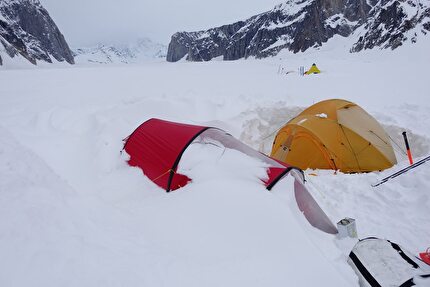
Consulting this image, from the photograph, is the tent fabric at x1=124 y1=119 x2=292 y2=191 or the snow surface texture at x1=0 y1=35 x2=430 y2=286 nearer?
the snow surface texture at x1=0 y1=35 x2=430 y2=286

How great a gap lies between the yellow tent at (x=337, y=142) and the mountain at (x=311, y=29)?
124 feet

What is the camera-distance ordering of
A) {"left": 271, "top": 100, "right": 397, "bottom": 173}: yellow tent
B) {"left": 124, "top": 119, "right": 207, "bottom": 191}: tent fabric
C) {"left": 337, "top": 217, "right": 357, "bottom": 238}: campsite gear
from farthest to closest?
{"left": 271, "top": 100, "right": 397, "bottom": 173}: yellow tent
{"left": 124, "top": 119, "right": 207, "bottom": 191}: tent fabric
{"left": 337, "top": 217, "right": 357, "bottom": 238}: campsite gear

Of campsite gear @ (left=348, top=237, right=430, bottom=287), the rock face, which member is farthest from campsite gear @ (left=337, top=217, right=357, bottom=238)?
the rock face

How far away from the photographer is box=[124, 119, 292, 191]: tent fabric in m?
4.64

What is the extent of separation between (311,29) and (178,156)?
279 ft

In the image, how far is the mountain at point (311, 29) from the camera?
4194cm

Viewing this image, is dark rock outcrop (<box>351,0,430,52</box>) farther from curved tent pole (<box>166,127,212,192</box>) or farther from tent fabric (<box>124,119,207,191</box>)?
curved tent pole (<box>166,127,212,192</box>)

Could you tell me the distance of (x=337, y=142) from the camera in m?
7.14

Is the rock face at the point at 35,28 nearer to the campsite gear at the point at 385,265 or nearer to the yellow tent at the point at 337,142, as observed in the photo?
the yellow tent at the point at 337,142

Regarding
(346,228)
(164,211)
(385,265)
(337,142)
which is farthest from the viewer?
(337,142)

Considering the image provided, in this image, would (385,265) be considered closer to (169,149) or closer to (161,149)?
(169,149)

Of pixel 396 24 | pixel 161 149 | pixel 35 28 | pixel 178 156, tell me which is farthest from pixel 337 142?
pixel 35 28

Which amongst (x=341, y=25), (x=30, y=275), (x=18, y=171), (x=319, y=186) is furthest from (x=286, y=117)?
(x=341, y=25)

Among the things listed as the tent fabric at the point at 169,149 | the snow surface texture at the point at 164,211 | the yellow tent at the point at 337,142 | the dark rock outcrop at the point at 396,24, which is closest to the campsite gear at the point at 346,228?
the snow surface texture at the point at 164,211
